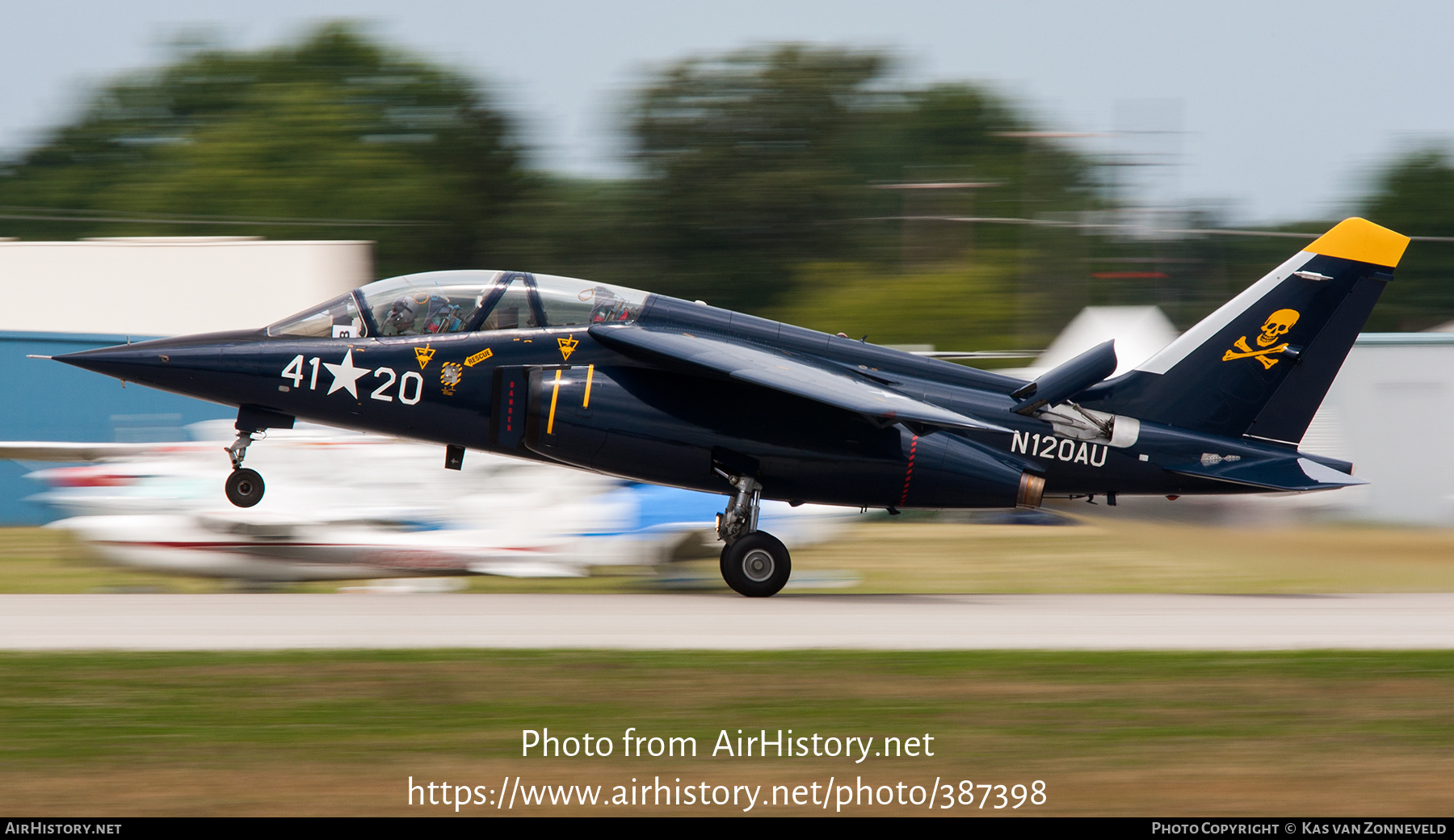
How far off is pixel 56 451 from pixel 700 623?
1613 cm

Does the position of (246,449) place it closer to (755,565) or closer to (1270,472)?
(755,565)

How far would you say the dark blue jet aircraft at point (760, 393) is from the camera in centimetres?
1227

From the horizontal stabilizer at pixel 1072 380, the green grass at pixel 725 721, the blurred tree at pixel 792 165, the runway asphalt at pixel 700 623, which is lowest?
the green grass at pixel 725 721

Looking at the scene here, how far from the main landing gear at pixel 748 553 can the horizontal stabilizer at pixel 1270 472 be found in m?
3.98

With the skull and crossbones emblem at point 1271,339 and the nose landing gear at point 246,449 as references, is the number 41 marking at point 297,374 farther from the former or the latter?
the skull and crossbones emblem at point 1271,339

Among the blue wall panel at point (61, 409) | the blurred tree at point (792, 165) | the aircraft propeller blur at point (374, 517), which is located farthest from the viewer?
the blurred tree at point (792, 165)

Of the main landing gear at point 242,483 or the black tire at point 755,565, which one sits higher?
the main landing gear at point 242,483

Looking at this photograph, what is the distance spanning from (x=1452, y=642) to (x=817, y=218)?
1563 inches

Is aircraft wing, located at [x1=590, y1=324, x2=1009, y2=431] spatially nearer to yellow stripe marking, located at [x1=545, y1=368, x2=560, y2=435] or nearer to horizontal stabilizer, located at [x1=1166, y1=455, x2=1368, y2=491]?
yellow stripe marking, located at [x1=545, y1=368, x2=560, y2=435]

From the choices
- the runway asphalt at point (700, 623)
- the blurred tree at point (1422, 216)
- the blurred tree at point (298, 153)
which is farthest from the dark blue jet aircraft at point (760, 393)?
the blurred tree at point (1422, 216)

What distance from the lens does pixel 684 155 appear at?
51.3 m

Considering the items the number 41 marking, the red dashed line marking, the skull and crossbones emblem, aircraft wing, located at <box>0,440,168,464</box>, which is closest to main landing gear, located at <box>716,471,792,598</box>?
the red dashed line marking

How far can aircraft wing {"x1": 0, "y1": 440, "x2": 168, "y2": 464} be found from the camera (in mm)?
21500

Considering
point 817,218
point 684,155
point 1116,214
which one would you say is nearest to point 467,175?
point 684,155
